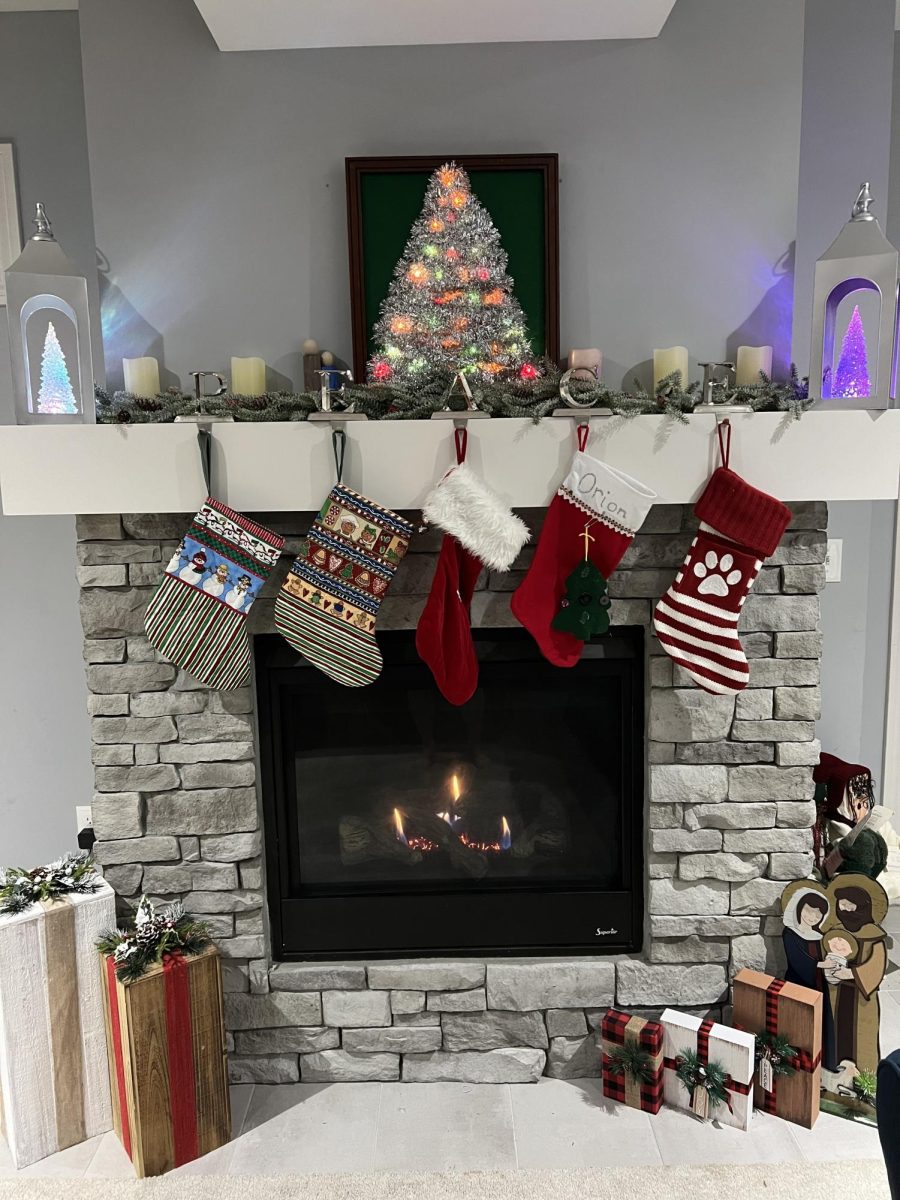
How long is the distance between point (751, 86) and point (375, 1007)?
2.15 m

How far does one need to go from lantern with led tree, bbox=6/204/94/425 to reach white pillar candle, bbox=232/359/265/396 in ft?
0.92

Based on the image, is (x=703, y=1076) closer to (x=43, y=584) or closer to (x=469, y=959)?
→ (x=469, y=959)

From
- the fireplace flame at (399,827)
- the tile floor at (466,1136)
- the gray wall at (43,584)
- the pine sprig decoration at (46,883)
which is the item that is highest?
the gray wall at (43,584)

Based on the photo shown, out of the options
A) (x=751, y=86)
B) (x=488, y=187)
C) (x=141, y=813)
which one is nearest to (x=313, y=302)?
(x=488, y=187)

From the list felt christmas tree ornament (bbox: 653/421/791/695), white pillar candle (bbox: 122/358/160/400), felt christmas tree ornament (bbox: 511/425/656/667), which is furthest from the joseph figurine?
white pillar candle (bbox: 122/358/160/400)

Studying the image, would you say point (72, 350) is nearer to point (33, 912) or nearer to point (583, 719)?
point (33, 912)

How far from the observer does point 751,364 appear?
176 cm

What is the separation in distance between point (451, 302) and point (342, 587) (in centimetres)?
65

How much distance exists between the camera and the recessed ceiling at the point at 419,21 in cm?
164

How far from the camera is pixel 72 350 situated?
1679 millimetres

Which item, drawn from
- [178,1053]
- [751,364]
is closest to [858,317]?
[751,364]

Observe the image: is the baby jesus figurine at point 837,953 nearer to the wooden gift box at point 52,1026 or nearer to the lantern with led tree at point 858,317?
the lantern with led tree at point 858,317

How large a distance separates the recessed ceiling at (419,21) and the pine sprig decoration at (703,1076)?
2124 mm

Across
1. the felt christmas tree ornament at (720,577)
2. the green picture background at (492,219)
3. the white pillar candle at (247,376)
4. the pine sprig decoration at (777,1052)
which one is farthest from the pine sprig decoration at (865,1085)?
the white pillar candle at (247,376)
